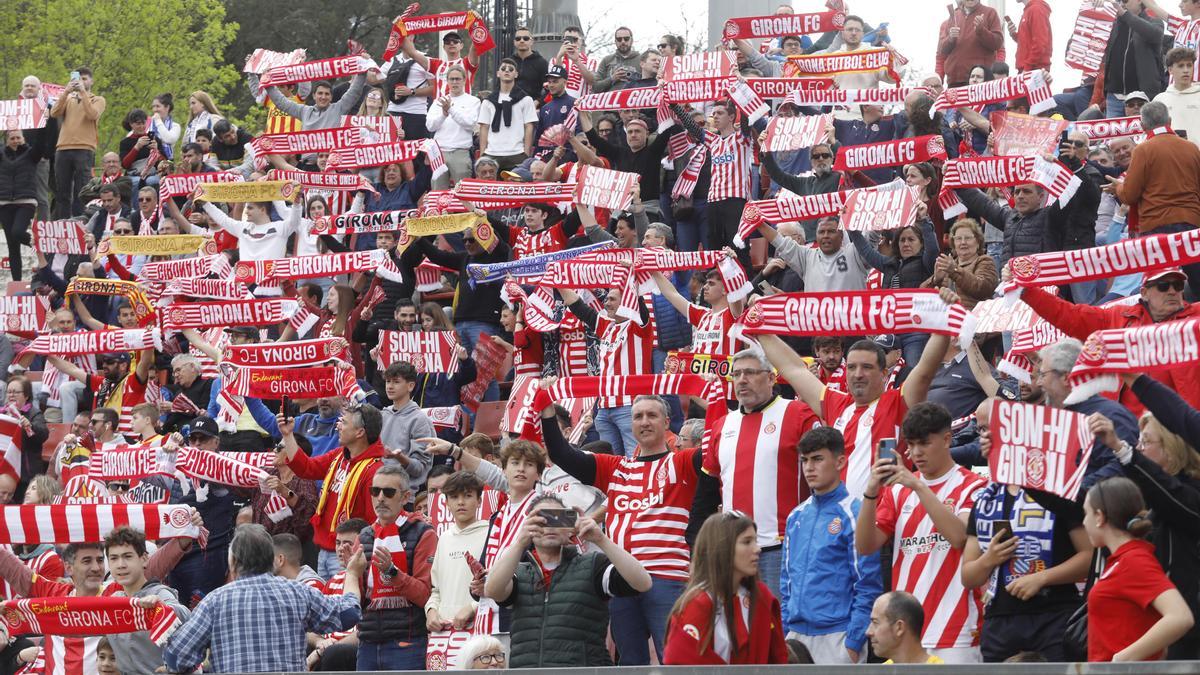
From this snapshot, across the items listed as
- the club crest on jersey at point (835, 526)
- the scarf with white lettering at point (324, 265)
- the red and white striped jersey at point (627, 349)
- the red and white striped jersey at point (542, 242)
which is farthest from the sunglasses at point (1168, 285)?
the scarf with white lettering at point (324, 265)

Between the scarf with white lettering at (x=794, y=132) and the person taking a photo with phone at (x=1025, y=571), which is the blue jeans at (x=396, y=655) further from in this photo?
the scarf with white lettering at (x=794, y=132)

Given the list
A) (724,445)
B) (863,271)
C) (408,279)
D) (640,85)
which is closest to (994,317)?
(724,445)

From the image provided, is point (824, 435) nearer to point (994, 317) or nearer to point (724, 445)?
point (724, 445)

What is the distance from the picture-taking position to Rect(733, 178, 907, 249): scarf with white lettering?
14492 millimetres

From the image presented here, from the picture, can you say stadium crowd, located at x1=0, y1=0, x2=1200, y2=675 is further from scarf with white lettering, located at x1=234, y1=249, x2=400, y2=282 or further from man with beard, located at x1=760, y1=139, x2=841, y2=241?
man with beard, located at x1=760, y1=139, x2=841, y2=241

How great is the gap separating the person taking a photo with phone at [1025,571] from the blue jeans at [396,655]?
10.9 feet

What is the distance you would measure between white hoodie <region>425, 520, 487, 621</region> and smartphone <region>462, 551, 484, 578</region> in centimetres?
4

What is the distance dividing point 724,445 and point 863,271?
5225 millimetres

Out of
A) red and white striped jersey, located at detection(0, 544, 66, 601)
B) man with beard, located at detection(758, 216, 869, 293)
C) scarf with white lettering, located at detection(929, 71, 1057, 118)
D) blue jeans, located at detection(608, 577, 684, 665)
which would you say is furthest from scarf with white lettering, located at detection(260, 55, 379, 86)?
blue jeans, located at detection(608, 577, 684, 665)

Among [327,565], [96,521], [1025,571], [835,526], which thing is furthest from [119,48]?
[1025,571]

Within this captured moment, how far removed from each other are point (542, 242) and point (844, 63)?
379 cm

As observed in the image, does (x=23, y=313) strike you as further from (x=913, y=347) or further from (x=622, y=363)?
(x=913, y=347)

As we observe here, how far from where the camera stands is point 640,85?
20219mm

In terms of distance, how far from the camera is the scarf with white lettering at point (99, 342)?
16.9 meters
